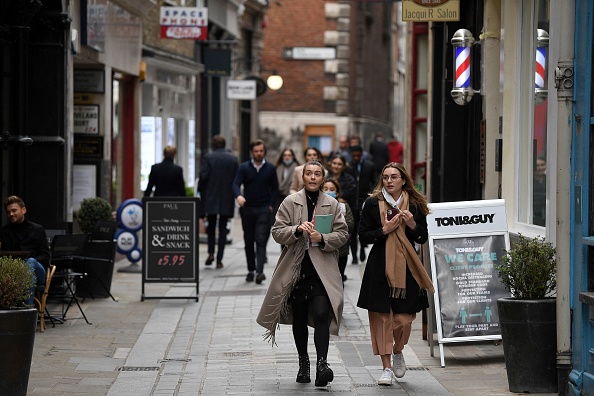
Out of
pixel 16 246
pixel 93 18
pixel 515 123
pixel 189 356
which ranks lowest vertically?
pixel 189 356

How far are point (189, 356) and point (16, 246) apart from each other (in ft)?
7.50

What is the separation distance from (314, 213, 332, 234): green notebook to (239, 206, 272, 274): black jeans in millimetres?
6991

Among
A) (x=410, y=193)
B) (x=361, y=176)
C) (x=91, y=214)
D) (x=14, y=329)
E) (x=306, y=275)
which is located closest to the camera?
(x=14, y=329)

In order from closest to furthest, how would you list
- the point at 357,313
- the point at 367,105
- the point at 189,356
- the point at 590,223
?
the point at 590,223, the point at 189,356, the point at 357,313, the point at 367,105

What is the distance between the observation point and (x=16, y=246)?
12.3 meters

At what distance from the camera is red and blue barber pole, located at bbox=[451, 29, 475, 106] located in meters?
13.1

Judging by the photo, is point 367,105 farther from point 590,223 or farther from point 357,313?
point 590,223

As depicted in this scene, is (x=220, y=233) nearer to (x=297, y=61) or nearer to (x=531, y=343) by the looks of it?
(x=531, y=343)

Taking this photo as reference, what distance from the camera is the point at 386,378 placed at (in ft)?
31.6

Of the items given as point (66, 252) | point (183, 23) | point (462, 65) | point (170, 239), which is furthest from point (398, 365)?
point (183, 23)

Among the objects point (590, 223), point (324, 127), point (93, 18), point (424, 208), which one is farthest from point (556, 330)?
point (324, 127)

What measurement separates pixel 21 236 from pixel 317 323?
387 cm

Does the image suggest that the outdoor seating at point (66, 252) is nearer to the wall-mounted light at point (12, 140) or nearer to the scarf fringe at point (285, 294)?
the wall-mounted light at point (12, 140)

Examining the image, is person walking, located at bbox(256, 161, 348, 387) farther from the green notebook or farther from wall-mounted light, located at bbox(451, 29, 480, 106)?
wall-mounted light, located at bbox(451, 29, 480, 106)
